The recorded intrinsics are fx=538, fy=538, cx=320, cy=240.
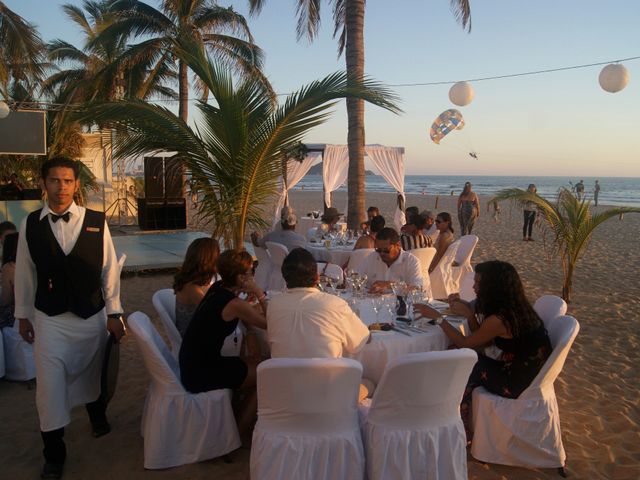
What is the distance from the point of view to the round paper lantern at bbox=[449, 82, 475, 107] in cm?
1086

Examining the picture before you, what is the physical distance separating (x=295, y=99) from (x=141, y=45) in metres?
11.0

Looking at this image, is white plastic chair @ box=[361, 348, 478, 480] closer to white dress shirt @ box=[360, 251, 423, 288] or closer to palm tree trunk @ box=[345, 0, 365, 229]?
white dress shirt @ box=[360, 251, 423, 288]

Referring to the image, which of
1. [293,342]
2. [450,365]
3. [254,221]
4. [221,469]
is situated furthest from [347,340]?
[254,221]

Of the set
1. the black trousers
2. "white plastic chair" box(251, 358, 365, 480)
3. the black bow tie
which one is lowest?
the black trousers

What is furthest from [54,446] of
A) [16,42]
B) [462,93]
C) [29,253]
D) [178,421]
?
[16,42]

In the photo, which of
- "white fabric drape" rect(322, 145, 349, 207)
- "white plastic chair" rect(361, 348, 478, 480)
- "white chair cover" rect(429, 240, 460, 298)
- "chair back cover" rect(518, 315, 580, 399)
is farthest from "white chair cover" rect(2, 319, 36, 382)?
"white fabric drape" rect(322, 145, 349, 207)

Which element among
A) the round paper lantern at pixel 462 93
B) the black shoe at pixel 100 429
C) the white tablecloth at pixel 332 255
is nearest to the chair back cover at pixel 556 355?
the black shoe at pixel 100 429

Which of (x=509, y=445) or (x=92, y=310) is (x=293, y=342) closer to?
(x=92, y=310)

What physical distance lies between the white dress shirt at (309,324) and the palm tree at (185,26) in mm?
13454

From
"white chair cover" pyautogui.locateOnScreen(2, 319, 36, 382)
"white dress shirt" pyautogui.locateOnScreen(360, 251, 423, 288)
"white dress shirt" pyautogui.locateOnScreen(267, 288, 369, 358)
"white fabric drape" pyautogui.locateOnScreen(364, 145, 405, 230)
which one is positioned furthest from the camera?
"white fabric drape" pyautogui.locateOnScreen(364, 145, 405, 230)

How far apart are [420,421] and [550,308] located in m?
1.60

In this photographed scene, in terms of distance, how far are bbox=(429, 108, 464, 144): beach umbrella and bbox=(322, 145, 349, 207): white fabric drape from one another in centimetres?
278

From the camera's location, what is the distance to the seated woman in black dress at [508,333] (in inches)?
129

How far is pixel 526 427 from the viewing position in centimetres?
337
